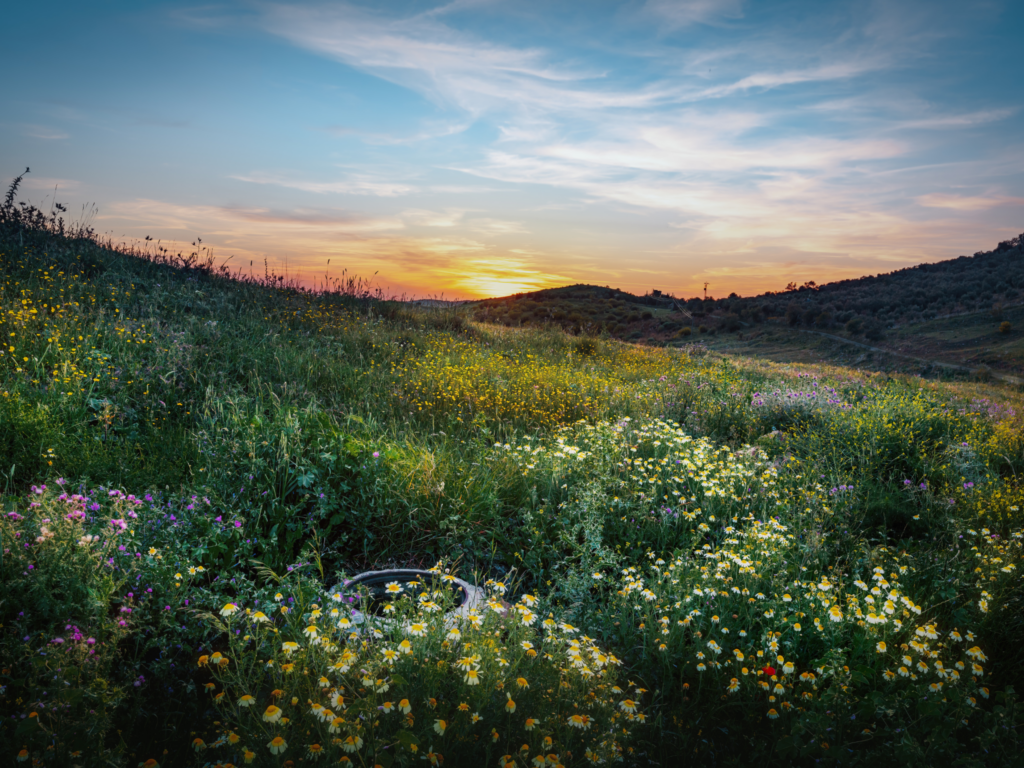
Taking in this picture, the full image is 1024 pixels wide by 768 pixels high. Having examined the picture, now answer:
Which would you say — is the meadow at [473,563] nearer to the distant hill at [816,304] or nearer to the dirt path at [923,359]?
the dirt path at [923,359]

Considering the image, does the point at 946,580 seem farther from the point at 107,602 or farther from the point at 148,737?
the point at 107,602

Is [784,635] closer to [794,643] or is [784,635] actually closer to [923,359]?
[794,643]

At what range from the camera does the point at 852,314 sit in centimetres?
2911

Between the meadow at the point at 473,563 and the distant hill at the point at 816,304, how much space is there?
590 inches

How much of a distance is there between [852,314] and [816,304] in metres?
3.96

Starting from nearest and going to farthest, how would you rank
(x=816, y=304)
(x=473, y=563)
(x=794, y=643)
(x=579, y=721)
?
(x=579, y=721), (x=794, y=643), (x=473, y=563), (x=816, y=304)

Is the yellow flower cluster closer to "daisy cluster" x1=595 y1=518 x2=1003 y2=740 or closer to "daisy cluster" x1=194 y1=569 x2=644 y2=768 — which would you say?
"daisy cluster" x1=595 y1=518 x2=1003 y2=740

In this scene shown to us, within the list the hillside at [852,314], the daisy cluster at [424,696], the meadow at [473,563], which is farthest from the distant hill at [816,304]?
the daisy cluster at [424,696]

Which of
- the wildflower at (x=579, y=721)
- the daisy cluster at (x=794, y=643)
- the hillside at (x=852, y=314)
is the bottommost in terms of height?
the daisy cluster at (x=794, y=643)

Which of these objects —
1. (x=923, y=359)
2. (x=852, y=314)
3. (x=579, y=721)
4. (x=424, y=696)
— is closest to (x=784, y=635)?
(x=579, y=721)

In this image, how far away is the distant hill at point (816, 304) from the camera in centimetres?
2739

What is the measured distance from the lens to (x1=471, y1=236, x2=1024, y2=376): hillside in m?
21.8

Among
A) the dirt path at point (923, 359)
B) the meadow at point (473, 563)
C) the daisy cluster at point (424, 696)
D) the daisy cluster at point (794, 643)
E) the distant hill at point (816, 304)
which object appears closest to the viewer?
the daisy cluster at point (424, 696)

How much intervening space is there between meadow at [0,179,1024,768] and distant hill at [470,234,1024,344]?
14985 mm
